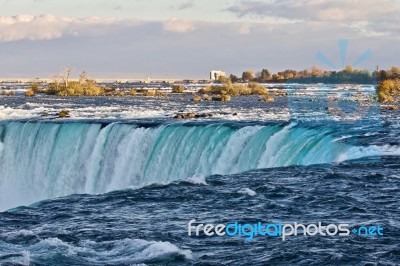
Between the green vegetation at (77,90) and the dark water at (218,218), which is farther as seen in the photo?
the green vegetation at (77,90)

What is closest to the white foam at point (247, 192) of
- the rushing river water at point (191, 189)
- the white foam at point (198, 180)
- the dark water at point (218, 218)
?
the rushing river water at point (191, 189)

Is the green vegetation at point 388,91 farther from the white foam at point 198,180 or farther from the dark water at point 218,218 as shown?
the white foam at point 198,180

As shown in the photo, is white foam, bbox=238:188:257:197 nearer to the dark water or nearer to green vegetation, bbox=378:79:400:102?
the dark water

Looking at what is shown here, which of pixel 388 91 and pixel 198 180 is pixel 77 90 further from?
pixel 198 180

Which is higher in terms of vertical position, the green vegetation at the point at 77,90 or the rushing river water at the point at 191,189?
the green vegetation at the point at 77,90

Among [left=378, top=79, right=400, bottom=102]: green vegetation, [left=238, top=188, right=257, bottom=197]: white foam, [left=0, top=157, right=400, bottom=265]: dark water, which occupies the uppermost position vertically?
[left=378, top=79, right=400, bottom=102]: green vegetation

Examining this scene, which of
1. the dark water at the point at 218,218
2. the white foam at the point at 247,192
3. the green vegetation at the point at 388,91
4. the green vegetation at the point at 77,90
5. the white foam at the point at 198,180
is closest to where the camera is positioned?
the dark water at the point at 218,218

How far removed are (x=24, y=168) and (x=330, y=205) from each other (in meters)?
21.4

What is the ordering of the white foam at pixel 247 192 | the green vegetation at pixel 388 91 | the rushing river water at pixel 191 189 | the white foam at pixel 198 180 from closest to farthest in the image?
1. the rushing river water at pixel 191 189
2. the white foam at pixel 247 192
3. the white foam at pixel 198 180
4. the green vegetation at pixel 388 91

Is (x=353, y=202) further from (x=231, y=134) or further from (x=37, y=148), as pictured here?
(x=37, y=148)


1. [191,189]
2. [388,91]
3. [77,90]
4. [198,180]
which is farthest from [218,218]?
[77,90]

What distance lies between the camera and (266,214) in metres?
25.1

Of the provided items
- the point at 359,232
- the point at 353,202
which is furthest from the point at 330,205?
the point at 359,232

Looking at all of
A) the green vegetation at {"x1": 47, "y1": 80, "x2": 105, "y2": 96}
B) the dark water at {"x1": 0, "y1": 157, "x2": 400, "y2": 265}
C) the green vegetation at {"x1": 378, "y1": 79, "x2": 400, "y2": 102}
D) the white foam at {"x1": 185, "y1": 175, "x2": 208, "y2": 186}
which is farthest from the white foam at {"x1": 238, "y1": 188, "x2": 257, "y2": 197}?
the green vegetation at {"x1": 47, "y1": 80, "x2": 105, "y2": 96}
